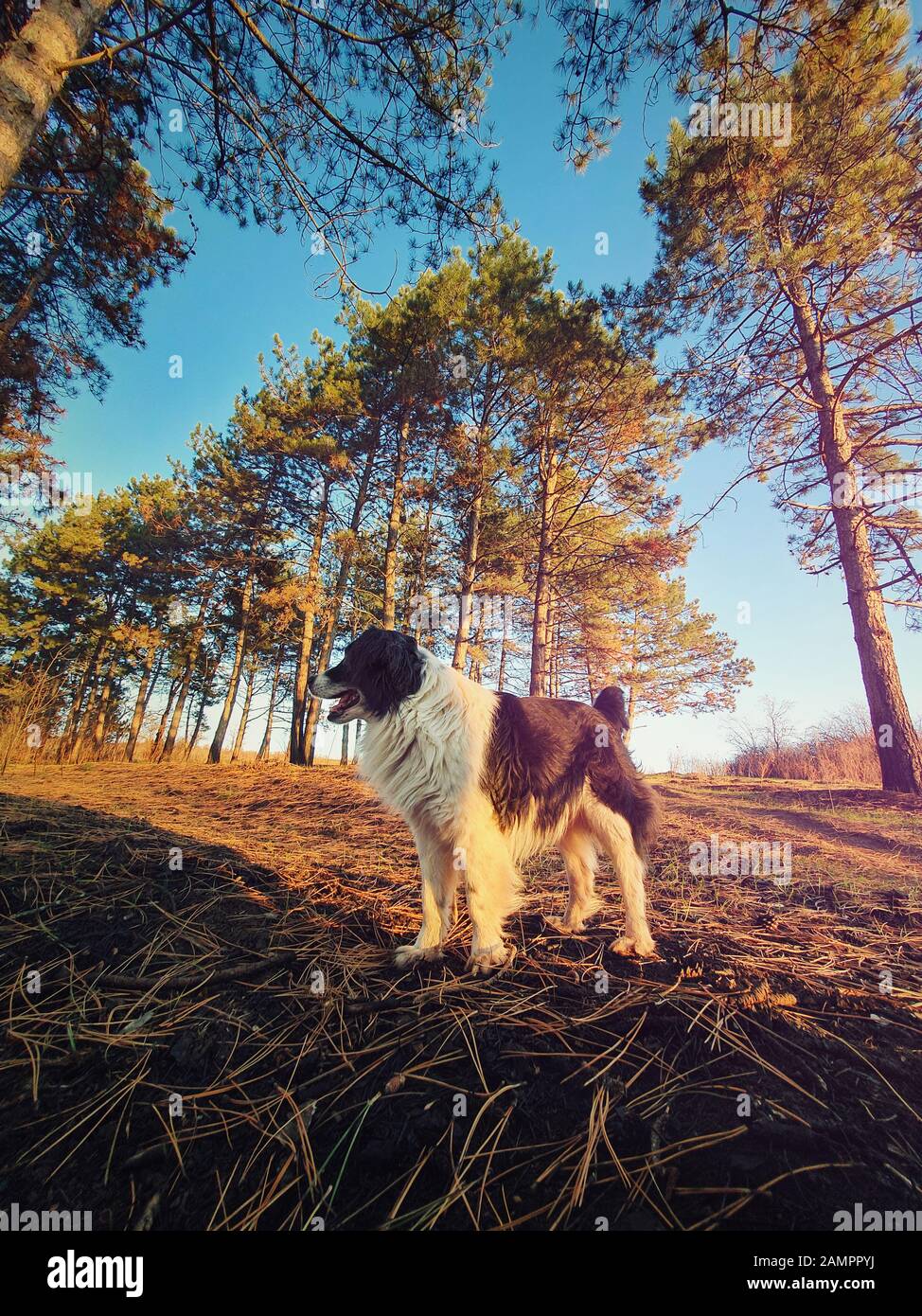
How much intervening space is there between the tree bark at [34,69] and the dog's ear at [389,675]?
3.50 m

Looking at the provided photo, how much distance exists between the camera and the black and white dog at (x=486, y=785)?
94.8 inches

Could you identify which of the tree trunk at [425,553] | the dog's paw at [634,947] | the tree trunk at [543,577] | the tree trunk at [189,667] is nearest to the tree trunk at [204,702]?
the tree trunk at [189,667]

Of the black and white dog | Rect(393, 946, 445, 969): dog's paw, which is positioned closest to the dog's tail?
the black and white dog

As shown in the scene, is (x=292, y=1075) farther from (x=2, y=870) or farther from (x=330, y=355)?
(x=330, y=355)

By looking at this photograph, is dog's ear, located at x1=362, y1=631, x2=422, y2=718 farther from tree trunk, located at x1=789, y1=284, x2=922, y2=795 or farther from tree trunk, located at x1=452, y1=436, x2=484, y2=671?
tree trunk, located at x1=452, y1=436, x2=484, y2=671

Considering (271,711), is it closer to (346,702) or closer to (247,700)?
(247,700)

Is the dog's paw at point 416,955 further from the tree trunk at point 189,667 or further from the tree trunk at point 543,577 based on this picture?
the tree trunk at point 189,667

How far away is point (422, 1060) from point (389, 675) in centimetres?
183

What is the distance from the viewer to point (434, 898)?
2418 mm

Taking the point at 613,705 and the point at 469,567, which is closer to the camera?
the point at 613,705

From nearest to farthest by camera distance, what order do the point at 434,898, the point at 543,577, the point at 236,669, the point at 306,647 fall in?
1. the point at 434,898
2. the point at 543,577
3. the point at 306,647
4. the point at 236,669

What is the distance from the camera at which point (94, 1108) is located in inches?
53.2

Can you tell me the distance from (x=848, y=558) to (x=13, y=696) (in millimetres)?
14503

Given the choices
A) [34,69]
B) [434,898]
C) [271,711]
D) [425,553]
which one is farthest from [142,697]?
[434,898]
